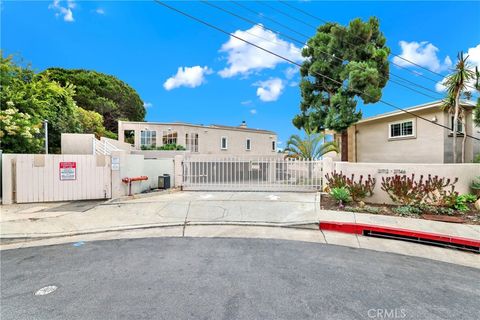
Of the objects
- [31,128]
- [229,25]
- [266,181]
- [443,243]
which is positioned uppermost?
[229,25]

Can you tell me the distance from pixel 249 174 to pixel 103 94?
31.1 metres

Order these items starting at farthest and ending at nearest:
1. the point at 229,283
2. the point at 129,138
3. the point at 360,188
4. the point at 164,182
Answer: the point at 129,138 → the point at 164,182 → the point at 360,188 → the point at 229,283

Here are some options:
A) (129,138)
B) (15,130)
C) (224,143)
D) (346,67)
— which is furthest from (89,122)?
(346,67)

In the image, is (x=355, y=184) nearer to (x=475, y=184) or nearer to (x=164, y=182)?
(x=475, y=184)

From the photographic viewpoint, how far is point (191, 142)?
24.6 m

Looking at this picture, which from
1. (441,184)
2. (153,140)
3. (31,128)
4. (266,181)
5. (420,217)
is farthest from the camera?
(153,140)

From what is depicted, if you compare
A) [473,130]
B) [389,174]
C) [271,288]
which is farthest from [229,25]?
[473,130]

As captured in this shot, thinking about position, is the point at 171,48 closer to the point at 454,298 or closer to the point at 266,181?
A: the point at 266,181

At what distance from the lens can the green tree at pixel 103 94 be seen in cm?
3145

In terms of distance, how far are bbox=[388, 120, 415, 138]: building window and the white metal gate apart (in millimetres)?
7385

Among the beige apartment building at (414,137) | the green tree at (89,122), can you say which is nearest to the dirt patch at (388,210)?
the beige apartment building at (414,137)

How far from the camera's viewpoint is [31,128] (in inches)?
432

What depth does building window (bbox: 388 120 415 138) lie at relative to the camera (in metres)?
14.4

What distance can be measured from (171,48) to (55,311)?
17818 mm
